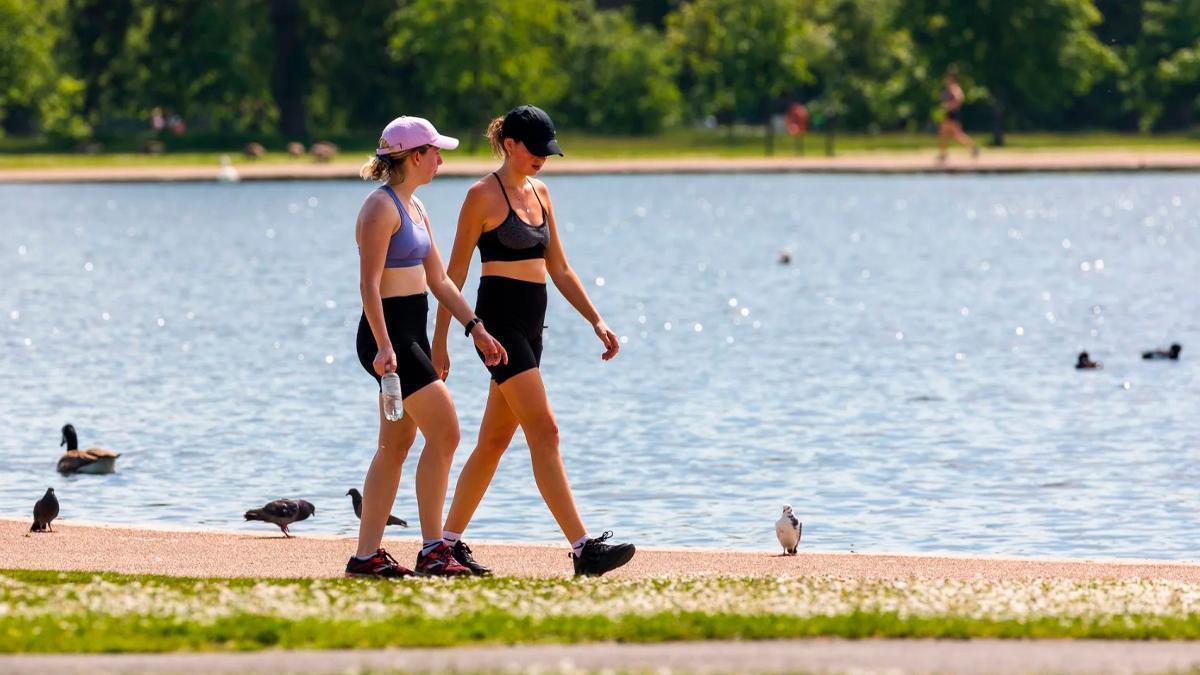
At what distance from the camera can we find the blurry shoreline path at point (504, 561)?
464 inches

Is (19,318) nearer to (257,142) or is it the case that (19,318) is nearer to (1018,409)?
(1018,409)

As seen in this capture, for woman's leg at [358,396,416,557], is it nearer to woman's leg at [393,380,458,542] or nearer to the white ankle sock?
woman's leg at [393,380,458,542]

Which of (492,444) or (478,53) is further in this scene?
(478,53)

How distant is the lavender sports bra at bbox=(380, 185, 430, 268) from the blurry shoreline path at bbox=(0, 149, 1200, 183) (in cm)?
5982

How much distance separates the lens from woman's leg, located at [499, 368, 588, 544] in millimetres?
10914

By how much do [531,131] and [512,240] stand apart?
534 mm

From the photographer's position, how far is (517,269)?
10914mm

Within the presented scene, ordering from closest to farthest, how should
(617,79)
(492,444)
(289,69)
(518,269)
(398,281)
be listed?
(398,281) < (518,269) < (492,444) < (289,69) < (617,79)

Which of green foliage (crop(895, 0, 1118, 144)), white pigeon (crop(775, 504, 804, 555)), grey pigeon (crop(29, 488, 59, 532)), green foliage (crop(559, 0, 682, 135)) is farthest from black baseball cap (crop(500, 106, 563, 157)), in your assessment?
green foliage (crop(559, 0, 682, 135))

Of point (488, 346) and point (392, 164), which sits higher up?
point (392, 164)

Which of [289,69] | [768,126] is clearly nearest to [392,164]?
[768,126]

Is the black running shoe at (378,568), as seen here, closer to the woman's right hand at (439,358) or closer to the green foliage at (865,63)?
the woman's right hand at (439,358)

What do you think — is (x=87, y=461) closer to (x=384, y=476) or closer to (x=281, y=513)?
(x=281, y=513)

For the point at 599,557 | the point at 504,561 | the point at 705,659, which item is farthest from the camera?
the point at 504,561
